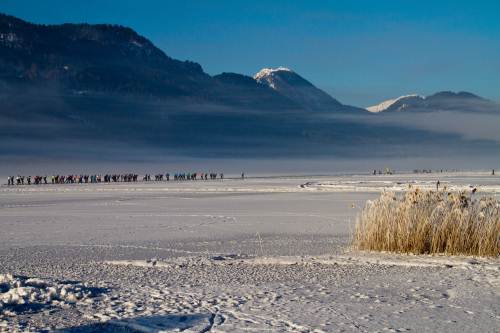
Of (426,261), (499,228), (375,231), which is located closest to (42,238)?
(375,231)

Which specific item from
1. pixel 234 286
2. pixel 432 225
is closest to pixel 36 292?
pixel 234 286

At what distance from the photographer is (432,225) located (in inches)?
473

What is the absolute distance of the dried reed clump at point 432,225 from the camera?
38.4 feet

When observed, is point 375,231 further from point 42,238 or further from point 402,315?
point 42,238

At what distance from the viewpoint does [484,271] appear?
10.2m

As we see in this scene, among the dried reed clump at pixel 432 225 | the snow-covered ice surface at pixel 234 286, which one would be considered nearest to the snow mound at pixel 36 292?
the snow-covered ice surface at pixel 234 286

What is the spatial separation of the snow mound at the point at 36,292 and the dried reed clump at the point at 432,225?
18.4ft

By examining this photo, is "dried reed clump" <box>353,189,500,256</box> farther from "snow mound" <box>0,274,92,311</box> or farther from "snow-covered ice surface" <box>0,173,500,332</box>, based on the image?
"snow mound" <box>0,274,92,311</box>

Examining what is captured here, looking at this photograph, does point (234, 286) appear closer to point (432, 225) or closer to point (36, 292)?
point (36, 292)

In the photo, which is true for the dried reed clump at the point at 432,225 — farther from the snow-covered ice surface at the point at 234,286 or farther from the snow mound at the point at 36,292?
the snow mound at the point at 36,292

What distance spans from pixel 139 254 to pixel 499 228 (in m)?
6.32

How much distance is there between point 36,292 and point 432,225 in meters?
6.80

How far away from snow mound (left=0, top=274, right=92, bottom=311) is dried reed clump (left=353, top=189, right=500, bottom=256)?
5.61 m

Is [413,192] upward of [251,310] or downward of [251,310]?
upward
